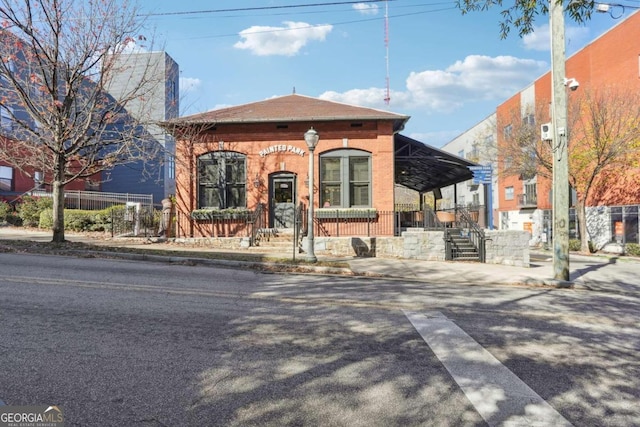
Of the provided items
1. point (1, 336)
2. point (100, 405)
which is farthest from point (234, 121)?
point (100, 405)

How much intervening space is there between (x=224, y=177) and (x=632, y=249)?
22.3 metres

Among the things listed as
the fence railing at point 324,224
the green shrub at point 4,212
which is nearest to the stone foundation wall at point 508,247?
the fence railing at point 324,224

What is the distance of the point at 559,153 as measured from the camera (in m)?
10.5

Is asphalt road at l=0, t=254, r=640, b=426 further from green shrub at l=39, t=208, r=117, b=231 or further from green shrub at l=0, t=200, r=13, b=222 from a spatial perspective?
green shrub at l=0, t=200, r=13, b=222

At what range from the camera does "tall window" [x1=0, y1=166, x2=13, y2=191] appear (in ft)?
90.4

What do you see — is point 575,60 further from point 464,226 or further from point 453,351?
point 453,351

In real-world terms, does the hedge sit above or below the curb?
above

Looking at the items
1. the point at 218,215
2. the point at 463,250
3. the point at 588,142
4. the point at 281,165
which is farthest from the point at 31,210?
the point at 588,142

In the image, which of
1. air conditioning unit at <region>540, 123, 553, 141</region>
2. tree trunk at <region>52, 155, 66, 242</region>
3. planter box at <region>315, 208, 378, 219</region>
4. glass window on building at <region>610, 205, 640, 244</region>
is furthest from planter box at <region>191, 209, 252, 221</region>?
glass window on building at <region>610, 205, 640, 244</region>

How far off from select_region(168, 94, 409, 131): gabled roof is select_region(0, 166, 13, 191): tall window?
63.7ft

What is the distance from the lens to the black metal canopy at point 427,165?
17.8 m

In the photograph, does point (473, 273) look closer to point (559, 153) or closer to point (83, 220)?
point (559, 153)

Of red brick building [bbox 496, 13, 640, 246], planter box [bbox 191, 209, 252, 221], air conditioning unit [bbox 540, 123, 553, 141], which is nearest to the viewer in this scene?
air conditioning unit [bbox 540, 123, 553, 141]

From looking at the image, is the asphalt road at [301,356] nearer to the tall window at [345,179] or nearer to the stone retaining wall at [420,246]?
the stone retaining wall at [420,246]
